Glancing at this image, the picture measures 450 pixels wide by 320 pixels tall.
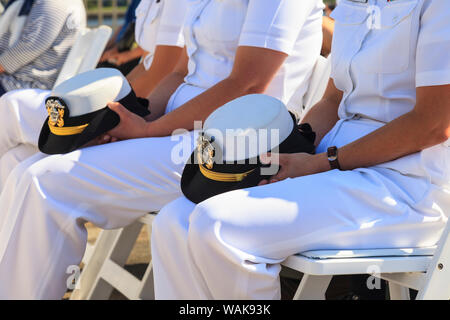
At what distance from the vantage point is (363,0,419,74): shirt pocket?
163 cm

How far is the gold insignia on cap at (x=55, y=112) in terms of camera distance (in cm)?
213

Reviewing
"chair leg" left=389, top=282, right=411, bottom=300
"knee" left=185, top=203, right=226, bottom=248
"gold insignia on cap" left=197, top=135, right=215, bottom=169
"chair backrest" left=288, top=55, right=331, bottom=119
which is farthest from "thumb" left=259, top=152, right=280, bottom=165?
"chair backrest" left=288, top=55, right=331, bottom=119

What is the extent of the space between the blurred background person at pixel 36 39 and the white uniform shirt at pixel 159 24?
2.02ft

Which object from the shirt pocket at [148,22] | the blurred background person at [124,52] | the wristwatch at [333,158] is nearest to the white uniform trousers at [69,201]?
the wristwatch at [333,158]

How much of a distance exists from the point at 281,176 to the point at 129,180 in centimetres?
59

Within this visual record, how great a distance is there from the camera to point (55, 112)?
2.15 metres

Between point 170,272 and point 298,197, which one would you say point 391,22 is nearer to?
point 298,197

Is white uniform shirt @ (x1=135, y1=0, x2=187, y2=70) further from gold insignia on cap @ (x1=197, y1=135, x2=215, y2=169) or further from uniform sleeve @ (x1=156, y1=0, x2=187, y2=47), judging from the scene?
gold insignia on cap @ (x1=197, y1=135, x2=215, y2=169)

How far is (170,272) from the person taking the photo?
1621 millimetres

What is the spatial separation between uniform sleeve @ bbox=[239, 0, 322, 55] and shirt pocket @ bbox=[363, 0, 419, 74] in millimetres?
390

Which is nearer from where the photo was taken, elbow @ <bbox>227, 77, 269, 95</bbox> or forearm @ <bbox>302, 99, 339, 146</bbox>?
forearm @ <bbox>302, 99, 339, 146</bbox>

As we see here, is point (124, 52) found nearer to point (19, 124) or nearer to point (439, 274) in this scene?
point (19, 124)

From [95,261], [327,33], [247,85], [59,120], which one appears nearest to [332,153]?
[247,85]

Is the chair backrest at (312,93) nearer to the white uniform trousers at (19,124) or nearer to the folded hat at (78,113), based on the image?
the folded hat at (78,113)
